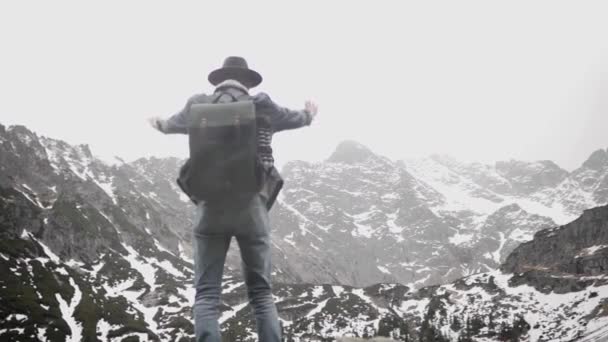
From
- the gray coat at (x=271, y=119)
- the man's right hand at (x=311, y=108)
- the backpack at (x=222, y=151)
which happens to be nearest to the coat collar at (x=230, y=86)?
the gray coat at (x=271, y=119)

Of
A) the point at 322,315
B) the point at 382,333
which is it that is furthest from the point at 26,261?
the point at 382,333

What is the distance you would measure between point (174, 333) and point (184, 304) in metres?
32.9

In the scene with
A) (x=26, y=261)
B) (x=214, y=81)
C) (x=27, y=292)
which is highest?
(x=26, y=261)

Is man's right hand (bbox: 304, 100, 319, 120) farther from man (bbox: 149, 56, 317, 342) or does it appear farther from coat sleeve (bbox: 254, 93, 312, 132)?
man (bbox: 149, 56, 317, 342)

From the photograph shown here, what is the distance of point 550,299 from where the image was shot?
192000 mm

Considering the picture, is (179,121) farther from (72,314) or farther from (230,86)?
(72,314)

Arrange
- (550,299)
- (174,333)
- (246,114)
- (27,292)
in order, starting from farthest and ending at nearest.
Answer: (550,299) < (174,333) < (27,292) < (246,114)

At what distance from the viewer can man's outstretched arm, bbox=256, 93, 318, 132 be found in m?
5.33

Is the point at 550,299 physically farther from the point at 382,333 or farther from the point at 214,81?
the point at 214,81

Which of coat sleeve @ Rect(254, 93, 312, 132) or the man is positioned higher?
coat sleeve @ Rect(254, 93, 312, 132)

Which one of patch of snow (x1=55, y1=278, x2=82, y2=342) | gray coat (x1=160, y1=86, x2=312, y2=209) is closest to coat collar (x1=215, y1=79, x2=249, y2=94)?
gray coat (x1=160, y1=86, x2=312, y2=209)

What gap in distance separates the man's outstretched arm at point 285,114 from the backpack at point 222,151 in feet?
1.11

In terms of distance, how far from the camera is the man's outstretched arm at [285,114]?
533cm

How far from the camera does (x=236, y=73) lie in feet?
18.8
